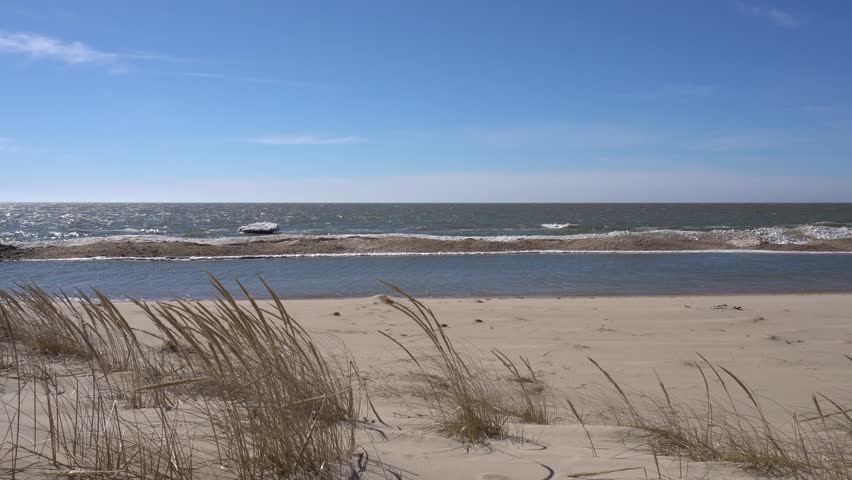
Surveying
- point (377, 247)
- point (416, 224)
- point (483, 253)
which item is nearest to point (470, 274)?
point (483, 253)

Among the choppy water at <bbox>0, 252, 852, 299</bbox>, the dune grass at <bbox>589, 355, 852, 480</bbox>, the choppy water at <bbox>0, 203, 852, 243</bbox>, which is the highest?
the choppy water at <bbox>0, 203, 852, 243</bbox>

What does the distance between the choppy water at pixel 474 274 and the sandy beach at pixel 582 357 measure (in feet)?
6.27

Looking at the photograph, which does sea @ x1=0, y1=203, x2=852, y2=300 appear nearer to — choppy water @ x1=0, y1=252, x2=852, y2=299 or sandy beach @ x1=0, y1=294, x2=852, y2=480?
choppy water @ x1=0, y1=252, x2=852, y2=299

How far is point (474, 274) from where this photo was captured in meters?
15.9

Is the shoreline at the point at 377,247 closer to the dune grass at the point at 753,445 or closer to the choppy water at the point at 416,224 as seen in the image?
the choppy water at the point at 416,224

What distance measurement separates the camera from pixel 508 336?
7.59m

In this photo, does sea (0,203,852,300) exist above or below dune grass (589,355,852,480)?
below

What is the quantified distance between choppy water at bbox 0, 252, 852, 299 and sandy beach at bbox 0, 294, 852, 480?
1.91 meters

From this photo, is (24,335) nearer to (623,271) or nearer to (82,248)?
(623,271)

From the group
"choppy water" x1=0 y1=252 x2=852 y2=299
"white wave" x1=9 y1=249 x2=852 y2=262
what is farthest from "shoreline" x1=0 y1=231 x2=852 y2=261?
"choppy water" x1=0 y1=252 x2=852 y2=299

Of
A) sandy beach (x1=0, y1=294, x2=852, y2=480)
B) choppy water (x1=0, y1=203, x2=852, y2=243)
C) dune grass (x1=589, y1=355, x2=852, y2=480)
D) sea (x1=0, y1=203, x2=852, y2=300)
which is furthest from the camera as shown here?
choppy water (x1=0, y1=203, x2=852, y2=243)

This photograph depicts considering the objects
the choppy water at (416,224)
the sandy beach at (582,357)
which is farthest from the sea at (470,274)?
the choppy water at (416,224)

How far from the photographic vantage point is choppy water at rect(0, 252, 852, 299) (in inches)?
510

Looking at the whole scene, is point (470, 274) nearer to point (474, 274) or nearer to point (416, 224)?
point (474, 274)
